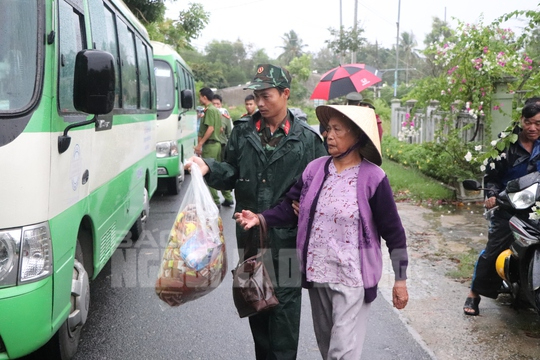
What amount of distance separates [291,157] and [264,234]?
49 cm

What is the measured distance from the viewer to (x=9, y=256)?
9.95 feet

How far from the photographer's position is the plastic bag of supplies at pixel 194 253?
332 cm

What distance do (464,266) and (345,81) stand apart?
4120 mm

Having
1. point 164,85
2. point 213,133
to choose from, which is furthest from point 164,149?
point 164,85

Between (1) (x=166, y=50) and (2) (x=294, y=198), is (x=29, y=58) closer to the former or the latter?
(2) (x=294, y=198)

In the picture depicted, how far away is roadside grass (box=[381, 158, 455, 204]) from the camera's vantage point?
10.3m

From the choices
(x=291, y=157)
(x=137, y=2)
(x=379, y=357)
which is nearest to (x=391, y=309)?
(x=379, y=357)

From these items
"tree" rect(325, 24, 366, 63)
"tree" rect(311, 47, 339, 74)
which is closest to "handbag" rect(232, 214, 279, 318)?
"tree" rect(325, 24, 366, 63)

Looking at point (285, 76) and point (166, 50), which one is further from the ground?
point (166, 50)

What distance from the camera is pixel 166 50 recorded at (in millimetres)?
12016

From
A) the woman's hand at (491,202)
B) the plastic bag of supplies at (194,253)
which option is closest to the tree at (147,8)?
the woman's hand at (491,202)

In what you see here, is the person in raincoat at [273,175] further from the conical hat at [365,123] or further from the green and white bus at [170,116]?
the green and white bus at [170,116]

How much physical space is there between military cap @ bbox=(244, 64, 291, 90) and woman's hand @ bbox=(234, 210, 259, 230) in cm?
71

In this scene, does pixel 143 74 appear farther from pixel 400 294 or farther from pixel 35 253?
pixel 400 294
